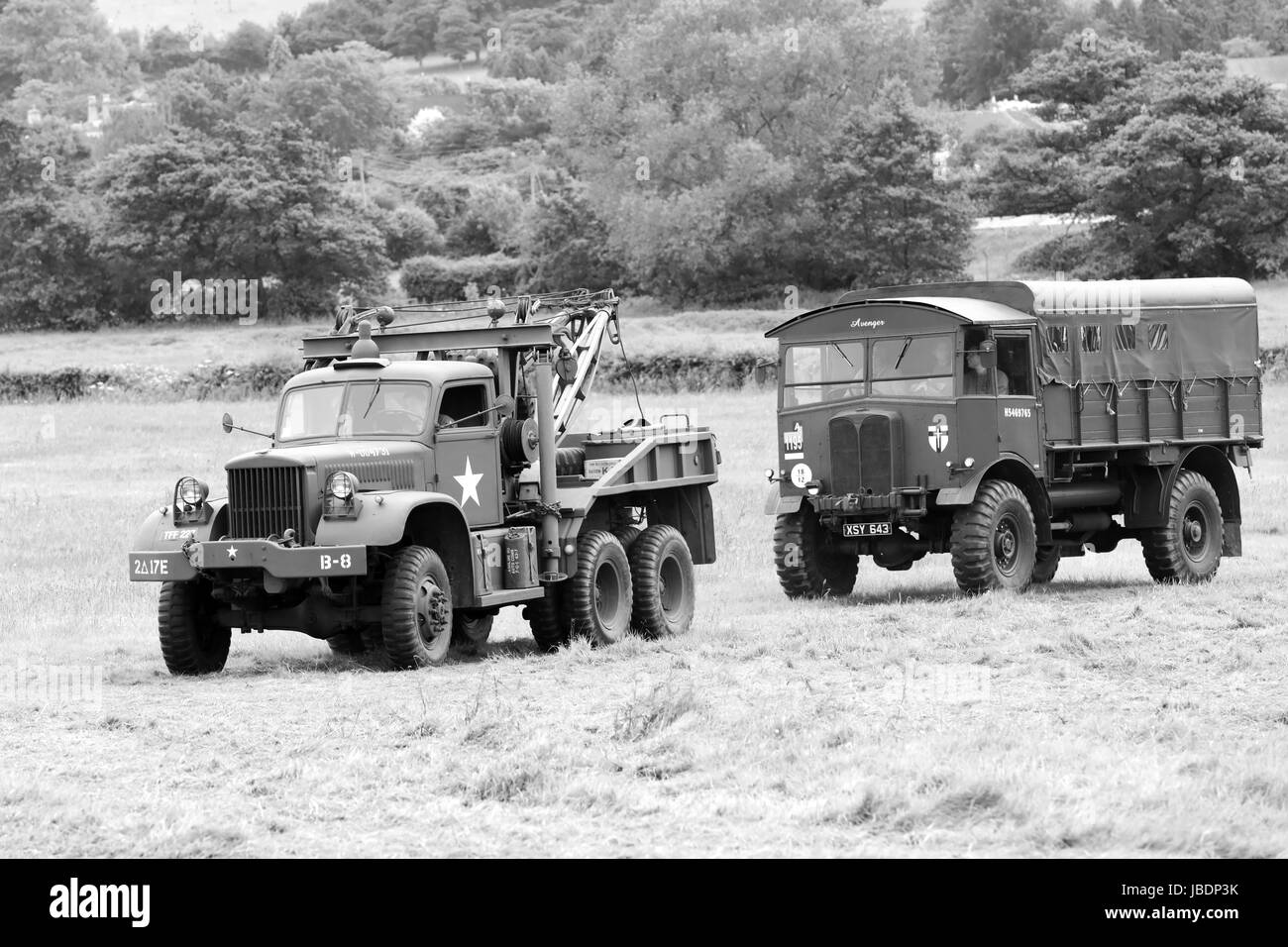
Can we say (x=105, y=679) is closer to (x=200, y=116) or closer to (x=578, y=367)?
(x=578, y=367)

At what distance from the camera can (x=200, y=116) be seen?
5044 inches

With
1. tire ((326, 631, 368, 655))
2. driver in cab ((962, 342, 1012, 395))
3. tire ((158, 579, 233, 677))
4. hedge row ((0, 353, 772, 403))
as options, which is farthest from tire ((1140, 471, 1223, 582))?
hedge row ((0, 353, 772, 403))

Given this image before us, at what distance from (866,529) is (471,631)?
4737mm

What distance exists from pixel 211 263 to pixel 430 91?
12871 cm

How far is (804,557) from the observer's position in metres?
20.1

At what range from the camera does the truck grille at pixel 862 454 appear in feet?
63.2

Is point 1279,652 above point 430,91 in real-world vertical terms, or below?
below

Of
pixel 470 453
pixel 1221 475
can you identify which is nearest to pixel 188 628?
pixel 470 453

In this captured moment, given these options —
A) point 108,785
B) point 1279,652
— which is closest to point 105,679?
point 108,785

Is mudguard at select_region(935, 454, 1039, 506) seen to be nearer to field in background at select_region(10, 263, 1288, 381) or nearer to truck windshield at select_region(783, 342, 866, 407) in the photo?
truck windshield at select_region(783, 342, 866, 407)
